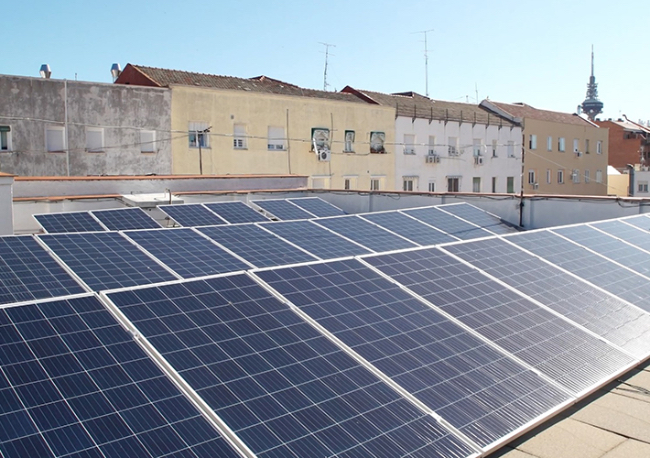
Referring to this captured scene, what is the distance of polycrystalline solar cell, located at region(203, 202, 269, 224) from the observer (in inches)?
763

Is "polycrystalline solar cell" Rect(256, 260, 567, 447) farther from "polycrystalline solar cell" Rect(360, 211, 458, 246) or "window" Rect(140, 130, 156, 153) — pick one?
"window" Rect(140, 130, 156, 153)

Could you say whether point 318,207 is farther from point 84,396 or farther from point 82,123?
point 84,396

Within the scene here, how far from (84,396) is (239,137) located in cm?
3448

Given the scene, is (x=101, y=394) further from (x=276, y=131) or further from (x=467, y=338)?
(x=276, y=131)

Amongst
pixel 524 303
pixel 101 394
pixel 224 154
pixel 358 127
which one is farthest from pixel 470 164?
pixel 101 394

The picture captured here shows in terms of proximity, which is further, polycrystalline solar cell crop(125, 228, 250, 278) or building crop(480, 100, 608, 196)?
building crop(480, 100, 608, 196)

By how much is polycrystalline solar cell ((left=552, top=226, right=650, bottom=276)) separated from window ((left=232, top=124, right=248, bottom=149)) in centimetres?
2750

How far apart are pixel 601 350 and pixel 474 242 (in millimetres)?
3090

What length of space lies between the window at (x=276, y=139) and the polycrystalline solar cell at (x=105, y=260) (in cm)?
2813

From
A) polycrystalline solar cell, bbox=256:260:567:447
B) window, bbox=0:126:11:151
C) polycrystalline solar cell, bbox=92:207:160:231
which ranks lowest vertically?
polycrystalline solar cell, bbox=256:260:567:447

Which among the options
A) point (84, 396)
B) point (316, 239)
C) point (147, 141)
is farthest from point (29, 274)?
point (147, 141)

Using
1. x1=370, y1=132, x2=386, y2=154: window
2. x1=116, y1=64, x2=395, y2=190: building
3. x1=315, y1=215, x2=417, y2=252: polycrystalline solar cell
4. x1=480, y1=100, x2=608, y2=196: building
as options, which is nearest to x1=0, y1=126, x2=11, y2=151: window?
x1=116, y1=64, x2=395, y2=190: building

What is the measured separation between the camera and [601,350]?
26.0 feet

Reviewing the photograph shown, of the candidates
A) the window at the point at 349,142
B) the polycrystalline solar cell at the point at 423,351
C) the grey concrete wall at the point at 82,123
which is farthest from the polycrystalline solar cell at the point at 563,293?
the window at the point at 349,142
